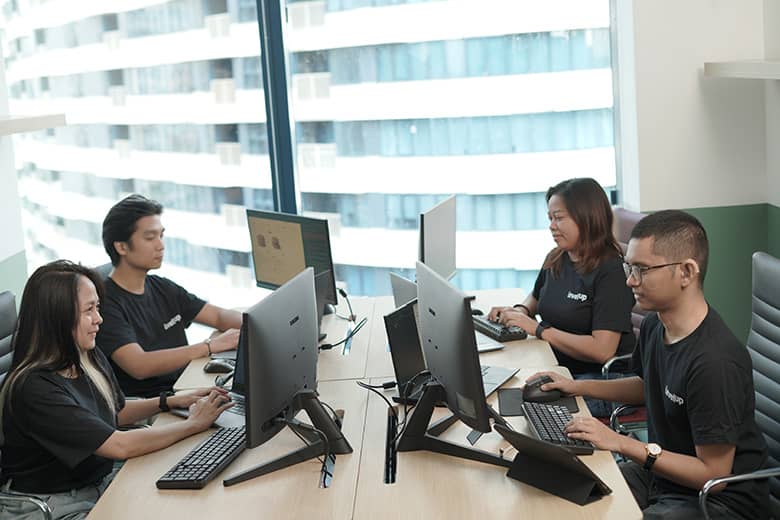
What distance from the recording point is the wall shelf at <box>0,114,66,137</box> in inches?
163

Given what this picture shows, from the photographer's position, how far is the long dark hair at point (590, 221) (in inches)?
141

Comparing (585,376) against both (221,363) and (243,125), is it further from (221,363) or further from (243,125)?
(243,125)

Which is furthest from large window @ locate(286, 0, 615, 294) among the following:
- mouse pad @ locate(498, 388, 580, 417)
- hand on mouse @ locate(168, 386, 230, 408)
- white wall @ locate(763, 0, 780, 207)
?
hand on mouse @ locate(168, 386, 230, 408)

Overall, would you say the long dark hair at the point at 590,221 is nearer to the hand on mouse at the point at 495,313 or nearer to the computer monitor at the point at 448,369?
the hand on mouse at the point at 495,313

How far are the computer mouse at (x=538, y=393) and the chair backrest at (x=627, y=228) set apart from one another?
1.21 m

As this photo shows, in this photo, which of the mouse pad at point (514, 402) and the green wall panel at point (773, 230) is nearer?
the mouse pad at point (514, 402)

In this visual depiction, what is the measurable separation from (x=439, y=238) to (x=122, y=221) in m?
1.28

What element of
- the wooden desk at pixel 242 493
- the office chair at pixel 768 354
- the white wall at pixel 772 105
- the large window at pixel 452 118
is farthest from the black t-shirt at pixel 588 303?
the white wall at pixel 772 105

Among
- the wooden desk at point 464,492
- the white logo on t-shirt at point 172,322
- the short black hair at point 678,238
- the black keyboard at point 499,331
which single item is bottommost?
the wooden desk at point 464,492

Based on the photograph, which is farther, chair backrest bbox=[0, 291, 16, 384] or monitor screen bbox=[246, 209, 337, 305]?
monitor screen bbox=[246, 209, 337, 305]

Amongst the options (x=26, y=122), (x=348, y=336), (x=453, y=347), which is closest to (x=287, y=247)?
(x=348, y=336)

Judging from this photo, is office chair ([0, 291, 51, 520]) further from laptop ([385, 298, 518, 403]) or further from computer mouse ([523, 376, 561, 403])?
computer mouse ([523, 376, 561, 403])

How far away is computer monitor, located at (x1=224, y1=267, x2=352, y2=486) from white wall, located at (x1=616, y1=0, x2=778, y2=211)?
8.39 feet

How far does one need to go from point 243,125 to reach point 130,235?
1.79 m
